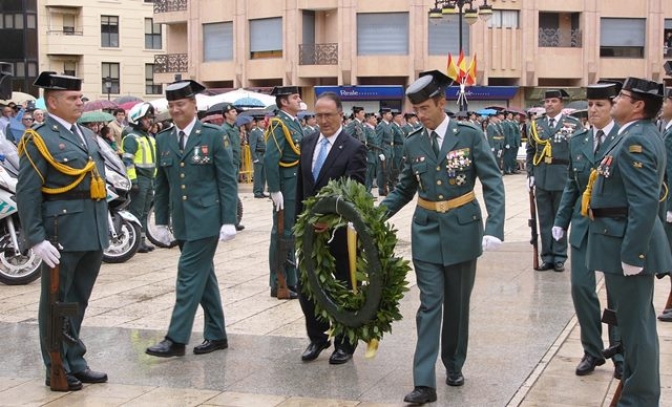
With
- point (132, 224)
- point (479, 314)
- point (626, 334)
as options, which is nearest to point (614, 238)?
point (626, 334)

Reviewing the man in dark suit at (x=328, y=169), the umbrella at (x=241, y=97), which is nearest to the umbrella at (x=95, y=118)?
the man in dark suit at (x=328, y=169)

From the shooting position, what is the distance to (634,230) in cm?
568

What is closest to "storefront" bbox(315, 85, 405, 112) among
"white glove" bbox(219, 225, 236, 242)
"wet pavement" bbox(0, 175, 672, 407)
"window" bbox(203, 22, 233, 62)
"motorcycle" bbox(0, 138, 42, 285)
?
"window" bbox(203, 22, 233, 62)

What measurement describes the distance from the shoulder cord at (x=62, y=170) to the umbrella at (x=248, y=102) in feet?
92.5

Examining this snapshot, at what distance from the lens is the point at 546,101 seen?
12.3 m

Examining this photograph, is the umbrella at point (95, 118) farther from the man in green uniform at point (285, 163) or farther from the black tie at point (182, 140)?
the black tie at point (182, 140)

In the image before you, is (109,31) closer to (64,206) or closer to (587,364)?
(64,206)

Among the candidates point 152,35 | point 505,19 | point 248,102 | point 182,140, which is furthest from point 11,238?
point 152,35

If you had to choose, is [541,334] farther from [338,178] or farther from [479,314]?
[338,178]

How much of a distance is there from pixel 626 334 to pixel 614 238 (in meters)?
0.55

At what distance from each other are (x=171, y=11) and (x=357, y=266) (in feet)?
153

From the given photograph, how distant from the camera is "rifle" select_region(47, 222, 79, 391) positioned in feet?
22.5

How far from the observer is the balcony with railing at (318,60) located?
4650 cm

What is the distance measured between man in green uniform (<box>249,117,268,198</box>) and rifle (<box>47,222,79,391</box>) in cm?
1564
